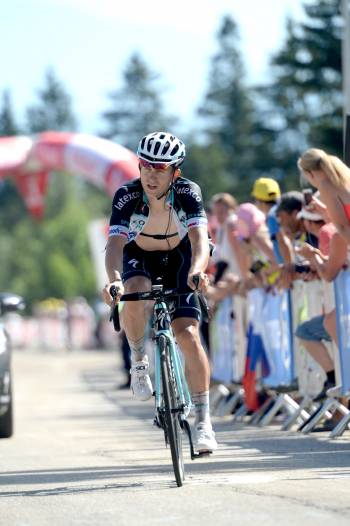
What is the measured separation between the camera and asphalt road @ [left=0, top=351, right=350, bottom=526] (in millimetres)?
7297

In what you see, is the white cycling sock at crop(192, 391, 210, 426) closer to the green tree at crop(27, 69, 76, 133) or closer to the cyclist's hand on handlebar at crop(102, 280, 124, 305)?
the cyclist's hand on handlebar at crop(102, 280, 124, 305)

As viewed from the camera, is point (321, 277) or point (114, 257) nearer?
point (114, 257)

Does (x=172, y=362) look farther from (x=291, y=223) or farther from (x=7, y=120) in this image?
(x=7, y=120)

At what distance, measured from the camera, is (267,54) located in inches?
3452

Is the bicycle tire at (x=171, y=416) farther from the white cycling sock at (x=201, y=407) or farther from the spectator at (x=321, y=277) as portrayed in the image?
the spectator at (x=321, y=277)

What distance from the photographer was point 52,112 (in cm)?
13075

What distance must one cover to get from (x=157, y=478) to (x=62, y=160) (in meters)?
23.1

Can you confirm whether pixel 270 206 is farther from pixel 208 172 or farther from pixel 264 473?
pixel 208 172

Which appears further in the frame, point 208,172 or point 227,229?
point 208,172

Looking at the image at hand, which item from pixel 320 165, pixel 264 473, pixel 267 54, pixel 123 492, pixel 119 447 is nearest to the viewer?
pixel 123 492

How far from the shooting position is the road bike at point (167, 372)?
8.66m

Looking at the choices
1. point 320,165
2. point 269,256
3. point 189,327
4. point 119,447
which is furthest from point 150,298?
point 269,256

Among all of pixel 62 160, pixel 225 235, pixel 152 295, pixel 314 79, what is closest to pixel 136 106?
pixel 314 79

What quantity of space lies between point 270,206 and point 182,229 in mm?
5000
